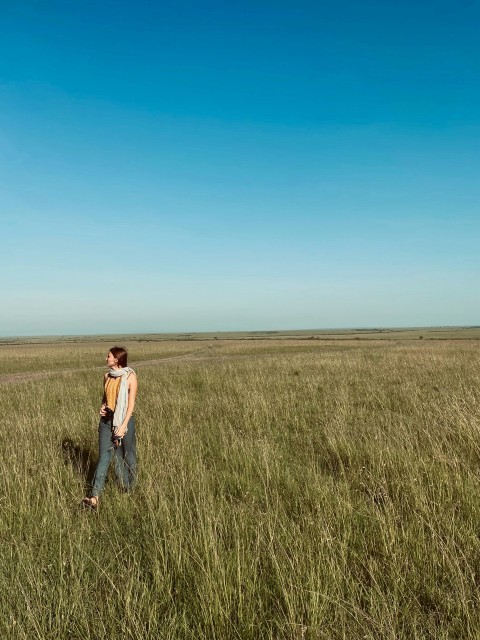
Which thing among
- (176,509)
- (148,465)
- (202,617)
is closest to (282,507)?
(176,509)

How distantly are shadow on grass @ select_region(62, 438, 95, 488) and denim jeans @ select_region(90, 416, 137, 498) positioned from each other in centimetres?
70

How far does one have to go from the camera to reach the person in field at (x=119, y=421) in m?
5.18

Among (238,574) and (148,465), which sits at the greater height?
(238,574)

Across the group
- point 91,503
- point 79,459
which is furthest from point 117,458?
point 79,459

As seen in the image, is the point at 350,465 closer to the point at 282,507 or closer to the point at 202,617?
the point at 282,507

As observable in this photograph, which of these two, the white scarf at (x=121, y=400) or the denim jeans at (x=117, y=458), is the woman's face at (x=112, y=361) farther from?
the denim jeans at (x=117, y=458)

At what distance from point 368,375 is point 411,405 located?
25.7ft

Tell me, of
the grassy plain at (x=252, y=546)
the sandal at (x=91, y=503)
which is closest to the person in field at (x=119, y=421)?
the grassy plain at (x=252, y=546)

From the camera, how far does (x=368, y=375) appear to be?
1808cm

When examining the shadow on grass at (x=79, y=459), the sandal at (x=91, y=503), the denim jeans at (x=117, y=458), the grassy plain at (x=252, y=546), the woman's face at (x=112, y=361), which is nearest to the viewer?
the grassy plain at (x=252, y=546)

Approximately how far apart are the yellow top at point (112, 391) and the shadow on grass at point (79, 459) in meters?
1.18

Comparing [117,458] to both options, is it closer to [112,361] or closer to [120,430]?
[120,430]

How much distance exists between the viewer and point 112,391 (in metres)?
5.43

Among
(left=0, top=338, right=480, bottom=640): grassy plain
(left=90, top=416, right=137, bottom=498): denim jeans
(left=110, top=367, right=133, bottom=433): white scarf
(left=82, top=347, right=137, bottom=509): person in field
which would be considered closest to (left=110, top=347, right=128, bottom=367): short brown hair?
(left=82, top=347, right=137, bottom=509): person in field
